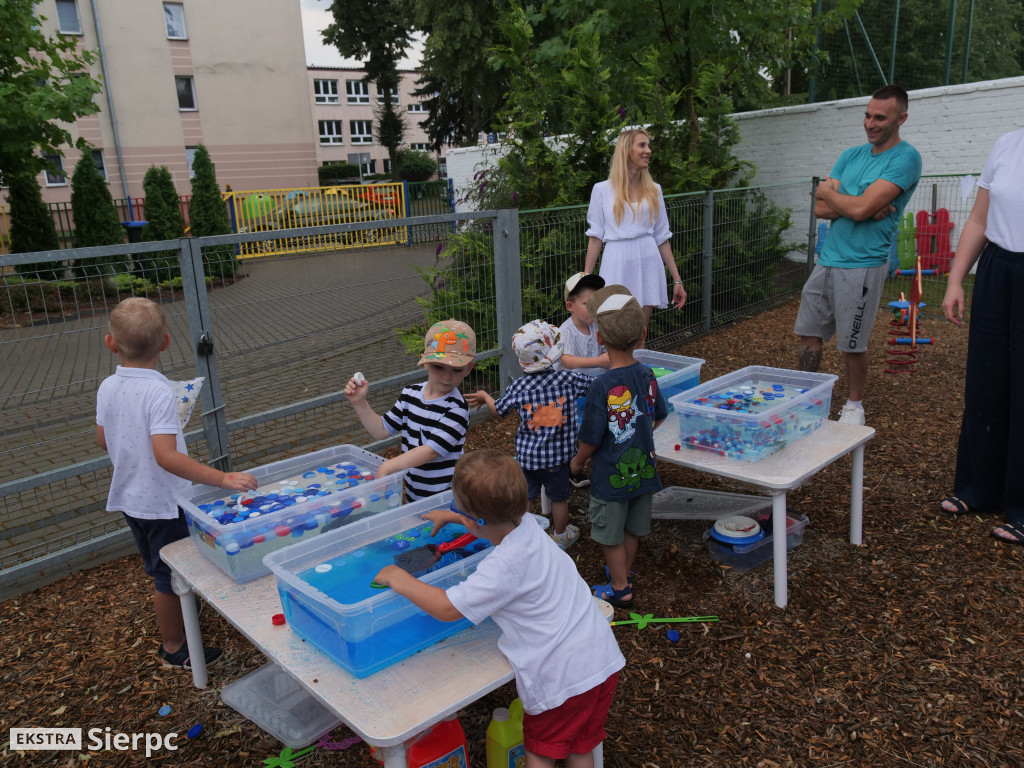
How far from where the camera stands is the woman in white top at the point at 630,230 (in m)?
5.27

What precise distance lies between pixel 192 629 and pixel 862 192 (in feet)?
14.8

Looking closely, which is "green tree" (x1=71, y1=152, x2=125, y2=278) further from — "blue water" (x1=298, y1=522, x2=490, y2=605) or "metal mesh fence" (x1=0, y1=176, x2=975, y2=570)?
"blue water" (x1=298, y1=522, x2=490, y2=605)

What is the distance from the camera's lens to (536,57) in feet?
31.8

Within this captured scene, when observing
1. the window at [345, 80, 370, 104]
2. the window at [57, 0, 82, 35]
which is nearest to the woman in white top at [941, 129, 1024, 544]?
the window at [57, 0, 82, 35]

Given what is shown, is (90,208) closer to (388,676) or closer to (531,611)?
(388,676)

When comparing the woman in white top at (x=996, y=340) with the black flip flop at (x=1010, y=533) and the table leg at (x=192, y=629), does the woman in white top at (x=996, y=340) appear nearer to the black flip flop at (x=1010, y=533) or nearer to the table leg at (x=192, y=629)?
the black flip flop at (x=1010, y=533)

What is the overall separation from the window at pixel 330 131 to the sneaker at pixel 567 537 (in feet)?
160

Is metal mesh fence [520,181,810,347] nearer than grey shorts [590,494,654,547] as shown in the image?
No

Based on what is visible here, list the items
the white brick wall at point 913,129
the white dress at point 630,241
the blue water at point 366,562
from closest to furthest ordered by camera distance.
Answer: the blue water at point 366,562 → the white dress at point 630,241 → the white brick wall at point 913,129

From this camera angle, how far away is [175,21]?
2708 centimetres

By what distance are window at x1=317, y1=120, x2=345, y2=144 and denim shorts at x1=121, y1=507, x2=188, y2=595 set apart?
4905cm

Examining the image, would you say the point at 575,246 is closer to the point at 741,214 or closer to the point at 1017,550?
the point at 741,214

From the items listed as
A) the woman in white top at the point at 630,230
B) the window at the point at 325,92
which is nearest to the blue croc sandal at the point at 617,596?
the woman in white top at the point at 630,230

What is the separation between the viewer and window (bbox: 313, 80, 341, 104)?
48.1 metres
